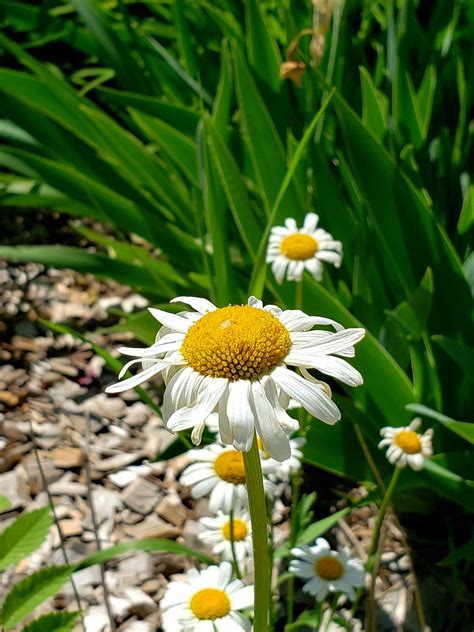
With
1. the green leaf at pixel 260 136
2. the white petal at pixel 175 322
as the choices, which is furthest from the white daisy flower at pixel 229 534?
the green leaf at pixel 260 136

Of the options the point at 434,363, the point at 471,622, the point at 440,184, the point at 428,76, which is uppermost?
the point at 428,76

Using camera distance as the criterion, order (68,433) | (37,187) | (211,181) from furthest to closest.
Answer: (37,187)
(68,433)
(211,181)

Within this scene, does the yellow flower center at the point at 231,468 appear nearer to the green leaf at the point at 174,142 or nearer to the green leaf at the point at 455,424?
the green leaf at the point at 455,424

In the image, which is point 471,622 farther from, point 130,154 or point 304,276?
point 130,154

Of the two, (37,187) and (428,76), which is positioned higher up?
(428,76)

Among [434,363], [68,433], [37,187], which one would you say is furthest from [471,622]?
[37,187]

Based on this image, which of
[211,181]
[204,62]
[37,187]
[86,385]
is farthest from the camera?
[204,62]

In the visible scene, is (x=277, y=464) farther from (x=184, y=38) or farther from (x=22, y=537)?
(x=184, y=38)
